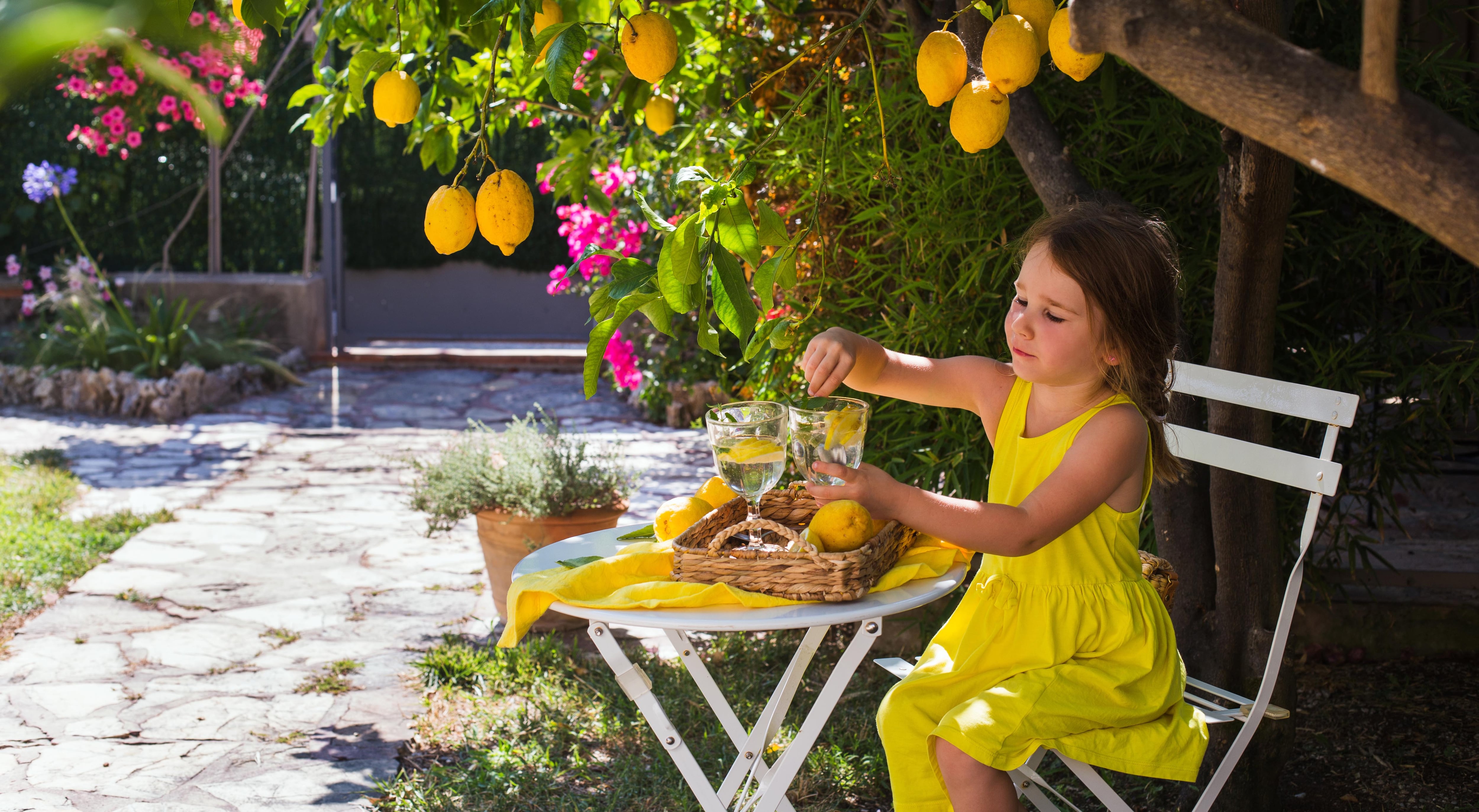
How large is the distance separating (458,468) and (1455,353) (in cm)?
268

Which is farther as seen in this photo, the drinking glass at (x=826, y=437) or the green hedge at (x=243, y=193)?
the green hedge at (x=243, y=193)

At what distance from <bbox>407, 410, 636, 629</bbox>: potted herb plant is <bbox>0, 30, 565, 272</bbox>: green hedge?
17.6 ft

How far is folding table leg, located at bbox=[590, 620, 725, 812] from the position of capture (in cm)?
169

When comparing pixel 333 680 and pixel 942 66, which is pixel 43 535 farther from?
pixel 942 66

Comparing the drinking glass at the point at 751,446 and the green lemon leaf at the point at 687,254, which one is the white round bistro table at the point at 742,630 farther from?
the green lemon leaf at the point at 687,254

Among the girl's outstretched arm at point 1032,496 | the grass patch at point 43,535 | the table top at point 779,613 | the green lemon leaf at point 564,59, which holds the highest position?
the green lemon leaf at point 564,59

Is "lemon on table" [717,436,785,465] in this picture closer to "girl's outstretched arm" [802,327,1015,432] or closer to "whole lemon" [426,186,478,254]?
"girl's outstretched arm" [802,327,1015,432]

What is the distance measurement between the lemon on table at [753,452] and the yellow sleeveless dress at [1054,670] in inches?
15.6

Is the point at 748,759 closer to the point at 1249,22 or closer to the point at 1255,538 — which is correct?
the point at 1255,538

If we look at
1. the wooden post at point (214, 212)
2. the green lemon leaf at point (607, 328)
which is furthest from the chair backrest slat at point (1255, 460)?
the wooden post at point (214, 212)

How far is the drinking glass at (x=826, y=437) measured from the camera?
1588 millimetres

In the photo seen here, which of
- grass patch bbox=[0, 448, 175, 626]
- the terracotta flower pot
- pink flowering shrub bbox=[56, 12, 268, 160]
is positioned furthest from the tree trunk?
pink flowering shrub bbox=[56, 12, 268, 160]

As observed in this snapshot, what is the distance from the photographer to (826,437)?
1.59 m

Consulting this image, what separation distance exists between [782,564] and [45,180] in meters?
7.97
